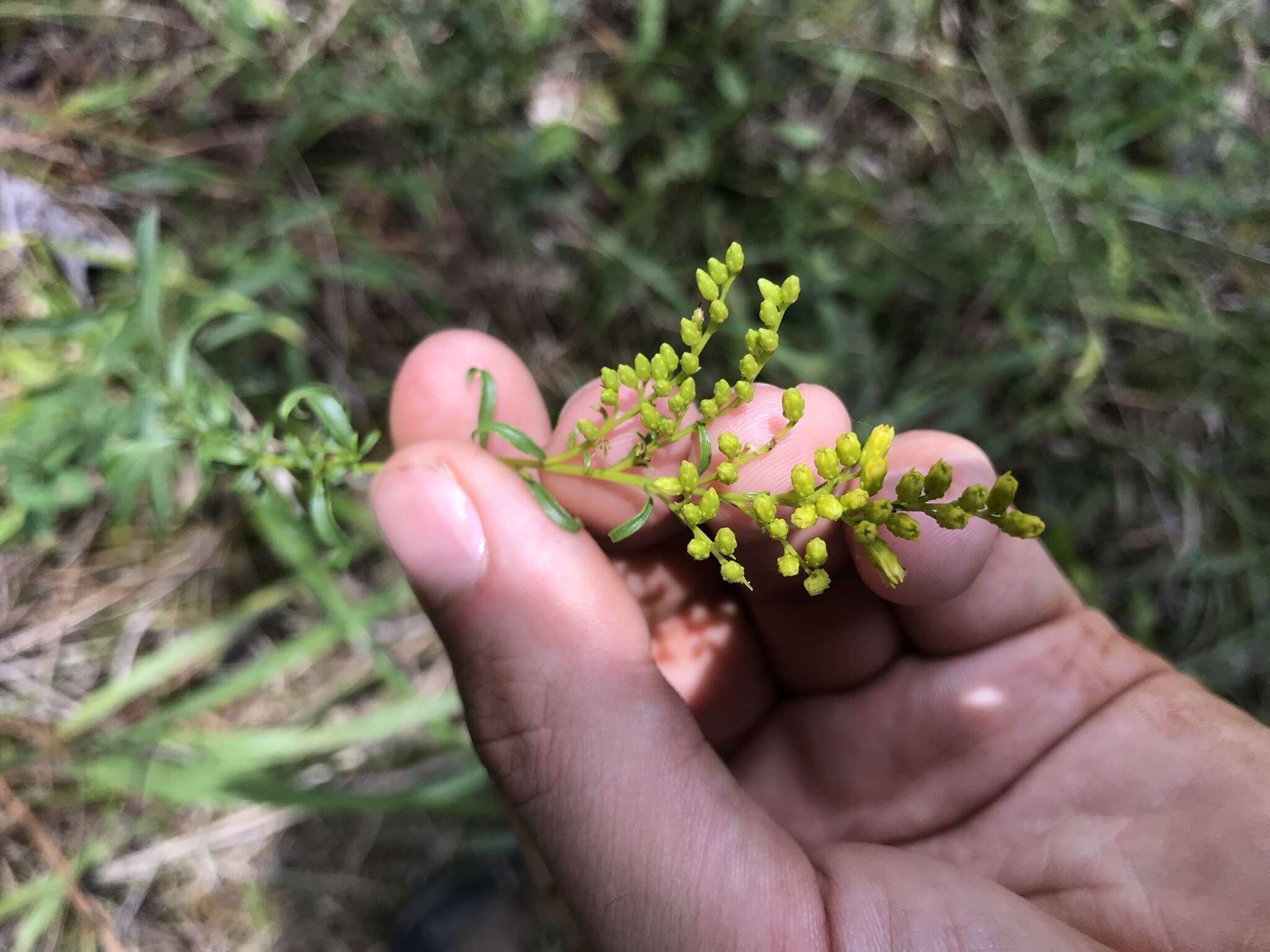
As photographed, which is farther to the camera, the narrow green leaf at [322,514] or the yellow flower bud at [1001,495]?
the narrow green leaf at [322,514]

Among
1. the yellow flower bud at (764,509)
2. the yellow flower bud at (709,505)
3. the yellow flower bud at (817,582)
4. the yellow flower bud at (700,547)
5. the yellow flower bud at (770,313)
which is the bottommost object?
the yellow flower bud at (700,547)

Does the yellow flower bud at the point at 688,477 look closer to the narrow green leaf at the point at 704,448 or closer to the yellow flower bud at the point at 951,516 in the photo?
the narrow green leaf at the point at 704,448

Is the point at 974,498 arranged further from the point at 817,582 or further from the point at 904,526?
the point at 817,582

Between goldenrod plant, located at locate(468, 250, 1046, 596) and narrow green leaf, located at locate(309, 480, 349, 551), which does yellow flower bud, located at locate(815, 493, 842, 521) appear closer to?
goldenrod plant, located at locate(468, 250, 1046, 596)

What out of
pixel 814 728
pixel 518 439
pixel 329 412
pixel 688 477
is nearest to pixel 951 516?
pixel 688 477

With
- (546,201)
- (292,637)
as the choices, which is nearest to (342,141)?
(546,201)

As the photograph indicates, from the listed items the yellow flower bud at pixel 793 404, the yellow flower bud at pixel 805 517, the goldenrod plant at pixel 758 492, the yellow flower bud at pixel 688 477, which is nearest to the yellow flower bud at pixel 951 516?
the goldenrod plant at pixel 758 492

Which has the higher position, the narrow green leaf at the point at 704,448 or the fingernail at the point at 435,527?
the narrow green leaf at the point at 704,448
